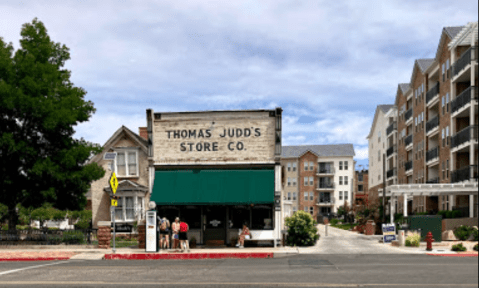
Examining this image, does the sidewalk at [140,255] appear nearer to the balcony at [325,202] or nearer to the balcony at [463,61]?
the balcony at [463,61]

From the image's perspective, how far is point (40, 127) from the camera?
3244cm

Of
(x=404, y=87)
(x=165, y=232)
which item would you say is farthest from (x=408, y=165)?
(x=165, y=232)

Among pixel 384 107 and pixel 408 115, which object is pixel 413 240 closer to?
pixel 408 115

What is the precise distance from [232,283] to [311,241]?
56.1 feet

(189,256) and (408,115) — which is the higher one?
Answer: (408,115)

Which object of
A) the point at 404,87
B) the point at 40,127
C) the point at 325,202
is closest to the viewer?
the point at 40,127

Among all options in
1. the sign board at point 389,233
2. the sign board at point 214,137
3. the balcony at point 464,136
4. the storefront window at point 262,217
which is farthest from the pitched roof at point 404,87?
the storefront window at point 262,217

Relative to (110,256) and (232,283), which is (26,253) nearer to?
(110,256)

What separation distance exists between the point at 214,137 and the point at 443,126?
28.1m

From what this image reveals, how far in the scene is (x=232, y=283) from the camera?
47.0ft

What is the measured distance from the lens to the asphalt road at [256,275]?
14.1 m

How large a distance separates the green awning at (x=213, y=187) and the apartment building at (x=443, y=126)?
1365 centimetres

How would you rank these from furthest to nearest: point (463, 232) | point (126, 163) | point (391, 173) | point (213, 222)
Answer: point (391, 173) < point (126, 163) < point (463, 232) < point (213, 222)

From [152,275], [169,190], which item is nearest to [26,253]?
[169,190]
